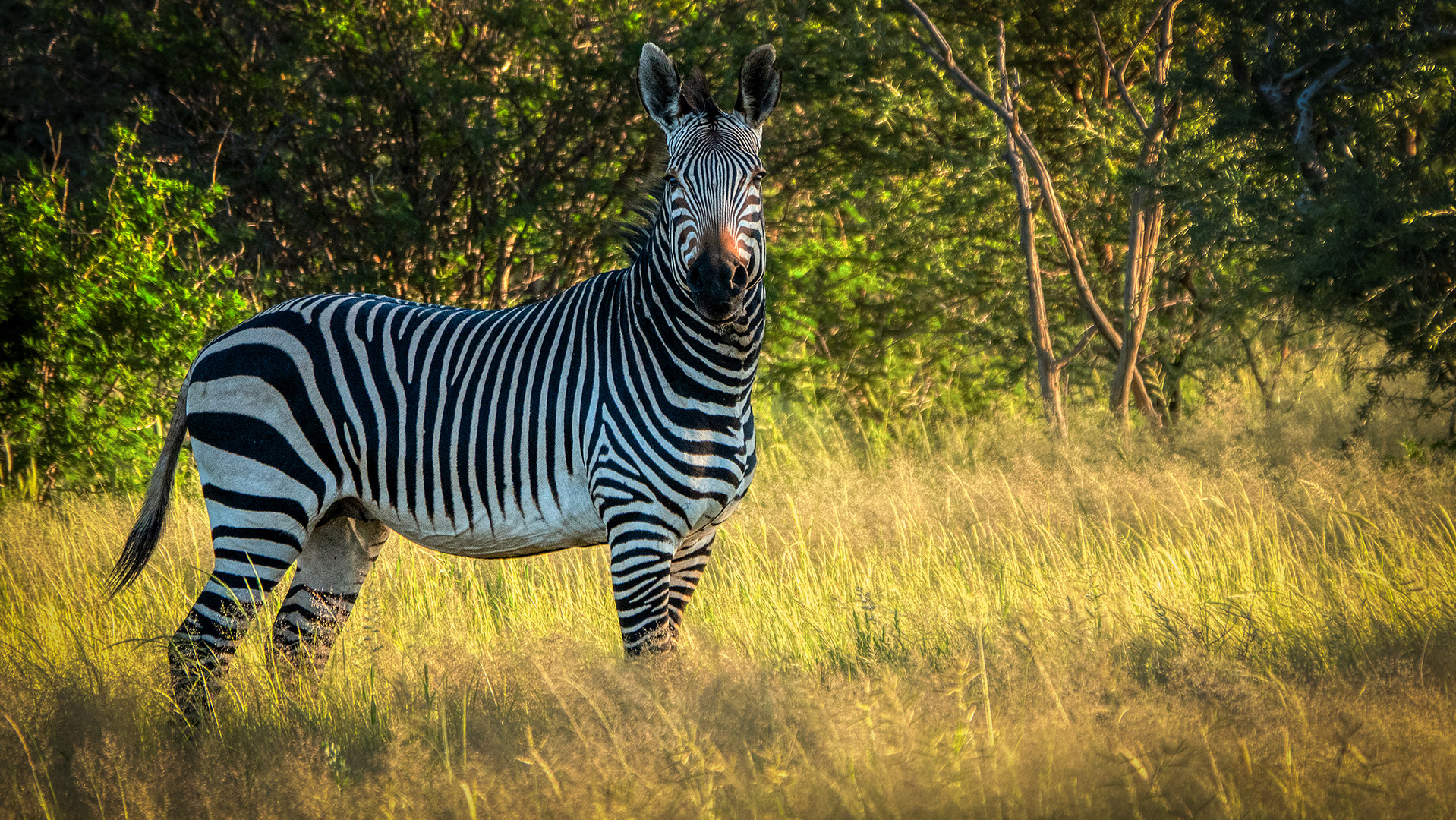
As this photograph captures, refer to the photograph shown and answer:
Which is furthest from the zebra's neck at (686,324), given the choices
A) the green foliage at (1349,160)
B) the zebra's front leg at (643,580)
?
the green foliage at (1349,160)

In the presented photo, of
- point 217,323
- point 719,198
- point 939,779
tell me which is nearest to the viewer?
point 939,779

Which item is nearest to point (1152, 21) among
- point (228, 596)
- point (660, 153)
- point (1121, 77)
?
point (1121, 77)

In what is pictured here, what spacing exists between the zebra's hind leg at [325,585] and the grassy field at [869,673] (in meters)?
0.14

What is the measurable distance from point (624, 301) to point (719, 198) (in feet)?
2.13

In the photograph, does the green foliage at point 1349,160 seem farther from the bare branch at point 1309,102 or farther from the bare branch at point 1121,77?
the bare branch at point 1121,77

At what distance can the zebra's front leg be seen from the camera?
323 centimetres

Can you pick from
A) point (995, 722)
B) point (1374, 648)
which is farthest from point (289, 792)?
point (1374, 648)

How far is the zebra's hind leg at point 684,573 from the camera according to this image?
3.60 meters

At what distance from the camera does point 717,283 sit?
3.07 meters

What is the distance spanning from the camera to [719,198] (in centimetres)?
316

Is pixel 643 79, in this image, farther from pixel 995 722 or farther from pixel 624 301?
pixel 995 722

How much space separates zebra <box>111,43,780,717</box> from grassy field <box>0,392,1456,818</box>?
1.34ft

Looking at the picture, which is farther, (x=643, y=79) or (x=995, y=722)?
(x=643, y=79)

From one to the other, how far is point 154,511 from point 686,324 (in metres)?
2.22
